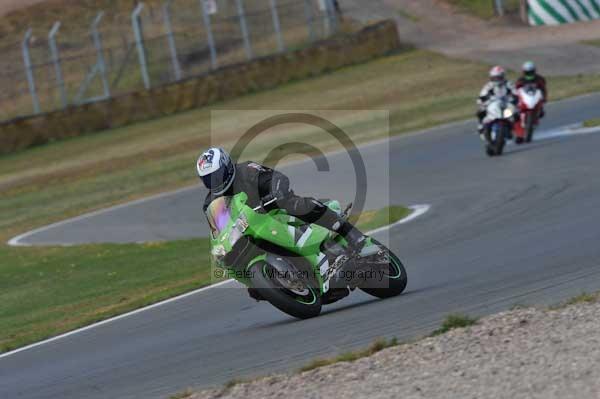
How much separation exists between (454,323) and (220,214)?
2374 mm

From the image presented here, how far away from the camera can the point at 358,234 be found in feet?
31.6

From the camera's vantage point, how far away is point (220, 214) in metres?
9.25

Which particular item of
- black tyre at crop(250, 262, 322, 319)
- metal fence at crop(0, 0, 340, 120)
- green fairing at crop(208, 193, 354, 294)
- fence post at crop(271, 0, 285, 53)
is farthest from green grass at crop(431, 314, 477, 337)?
fence post at crop(271, 0, 285, 53)

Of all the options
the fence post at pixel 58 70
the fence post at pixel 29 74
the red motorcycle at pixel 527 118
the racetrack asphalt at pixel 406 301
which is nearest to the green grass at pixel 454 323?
the racetrack asphalt at pixel 406 301

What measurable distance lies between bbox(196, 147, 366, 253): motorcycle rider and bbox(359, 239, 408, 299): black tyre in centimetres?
39

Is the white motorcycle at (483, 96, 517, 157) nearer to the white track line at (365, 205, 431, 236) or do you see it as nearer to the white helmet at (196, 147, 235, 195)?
A: the white track line at (365, 205, 431, 236)

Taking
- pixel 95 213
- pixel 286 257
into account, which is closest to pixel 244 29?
pixel 95 213

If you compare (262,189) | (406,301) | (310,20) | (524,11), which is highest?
(262,189)

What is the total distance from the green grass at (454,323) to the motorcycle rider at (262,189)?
186 cm

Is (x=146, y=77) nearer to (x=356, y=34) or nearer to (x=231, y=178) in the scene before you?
(x=356, y=34)

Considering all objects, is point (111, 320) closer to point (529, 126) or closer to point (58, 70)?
point (529, 126)

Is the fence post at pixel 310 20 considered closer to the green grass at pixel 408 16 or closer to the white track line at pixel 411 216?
the green grass at pixel 408 16

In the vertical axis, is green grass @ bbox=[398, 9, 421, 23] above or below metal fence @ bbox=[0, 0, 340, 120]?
below

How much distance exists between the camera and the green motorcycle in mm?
9039
